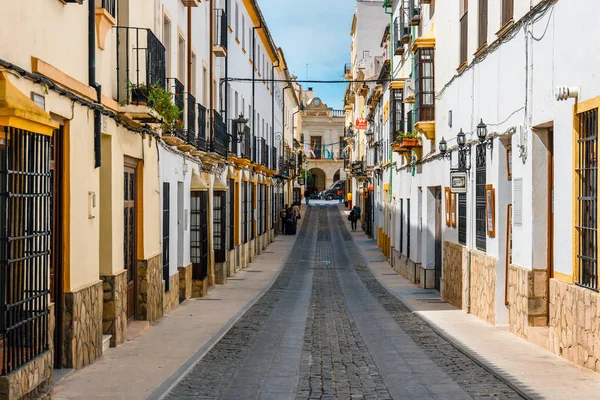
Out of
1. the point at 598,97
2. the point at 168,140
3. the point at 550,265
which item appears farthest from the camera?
the point at 168,140

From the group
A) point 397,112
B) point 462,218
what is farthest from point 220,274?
point 462,218

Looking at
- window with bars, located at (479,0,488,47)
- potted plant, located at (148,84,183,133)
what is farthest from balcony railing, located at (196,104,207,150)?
window with bars, located at (479,0,488,47)

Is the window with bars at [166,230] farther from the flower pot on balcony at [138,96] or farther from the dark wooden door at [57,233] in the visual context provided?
the dark wooden door at [57,233]

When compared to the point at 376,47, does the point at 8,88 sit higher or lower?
lower

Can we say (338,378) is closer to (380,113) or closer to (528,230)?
(528,230)

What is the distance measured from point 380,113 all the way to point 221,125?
14532 mm

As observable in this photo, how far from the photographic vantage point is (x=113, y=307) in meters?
10.8

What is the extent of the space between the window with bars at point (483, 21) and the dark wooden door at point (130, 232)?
6.20 meters

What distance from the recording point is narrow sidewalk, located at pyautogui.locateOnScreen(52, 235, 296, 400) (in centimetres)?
842

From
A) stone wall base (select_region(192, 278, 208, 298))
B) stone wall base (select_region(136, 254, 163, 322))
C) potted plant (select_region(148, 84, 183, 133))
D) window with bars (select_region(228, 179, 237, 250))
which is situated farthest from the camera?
window with bars (select_region(228, 179, 237, 250))

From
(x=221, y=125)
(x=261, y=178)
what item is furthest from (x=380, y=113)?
(x=221, y=125)

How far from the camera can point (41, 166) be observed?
23.3 ft

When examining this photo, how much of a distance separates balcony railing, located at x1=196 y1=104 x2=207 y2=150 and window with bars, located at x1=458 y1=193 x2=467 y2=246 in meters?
5.67

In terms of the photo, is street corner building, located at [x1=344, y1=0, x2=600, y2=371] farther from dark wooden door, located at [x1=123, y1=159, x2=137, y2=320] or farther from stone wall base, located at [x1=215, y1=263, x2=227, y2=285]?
dark wooden door, located at [x1=123, y1=159, x2=137, y2=320]
